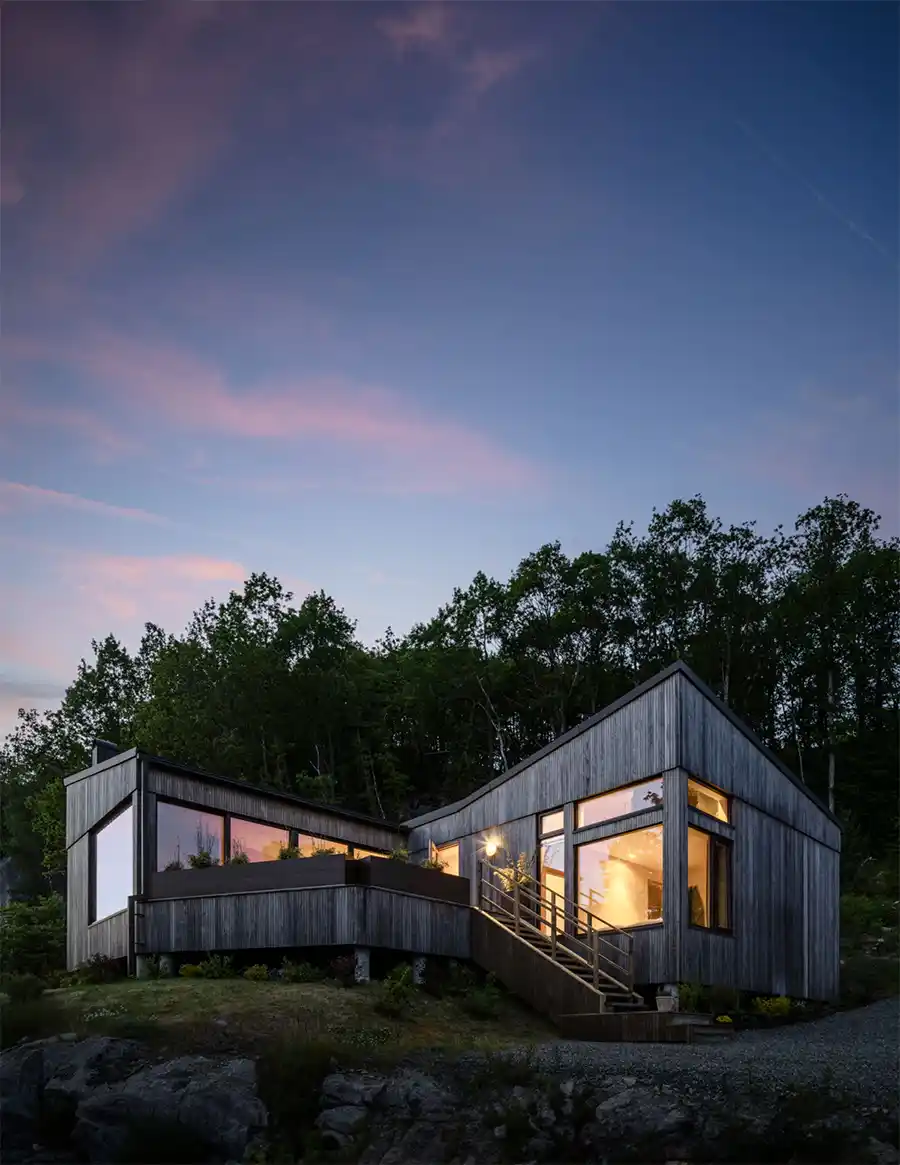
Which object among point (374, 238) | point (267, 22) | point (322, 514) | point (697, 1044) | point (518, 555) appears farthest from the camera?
point (518, 555)

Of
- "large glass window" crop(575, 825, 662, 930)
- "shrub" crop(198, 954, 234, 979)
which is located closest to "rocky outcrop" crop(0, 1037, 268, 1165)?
"shrub" crop(198, 954, 234, 979)

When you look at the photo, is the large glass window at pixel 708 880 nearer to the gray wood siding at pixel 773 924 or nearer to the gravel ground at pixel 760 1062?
the gray wood siding at pixel 773 924

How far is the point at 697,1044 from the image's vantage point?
1520 centimetres

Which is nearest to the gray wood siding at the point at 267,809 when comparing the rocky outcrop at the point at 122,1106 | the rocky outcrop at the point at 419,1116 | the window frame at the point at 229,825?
the window frame at the point at 229,825

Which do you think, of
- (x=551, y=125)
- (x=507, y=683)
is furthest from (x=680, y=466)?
(x=551, y=125)

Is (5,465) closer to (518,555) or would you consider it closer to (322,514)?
(322,514)

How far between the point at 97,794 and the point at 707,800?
1164cm

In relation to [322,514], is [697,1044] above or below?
below

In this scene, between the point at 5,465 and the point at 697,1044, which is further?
the point at 5,465

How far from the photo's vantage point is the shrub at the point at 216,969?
55.4 feet

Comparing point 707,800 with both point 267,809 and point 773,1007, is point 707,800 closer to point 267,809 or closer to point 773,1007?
point 773,1007

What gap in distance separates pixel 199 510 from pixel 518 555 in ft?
75.8

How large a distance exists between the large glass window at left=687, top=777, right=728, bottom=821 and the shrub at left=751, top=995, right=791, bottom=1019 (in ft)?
10.2

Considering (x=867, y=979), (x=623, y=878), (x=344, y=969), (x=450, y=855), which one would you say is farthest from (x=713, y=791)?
(x=867, y=979)
